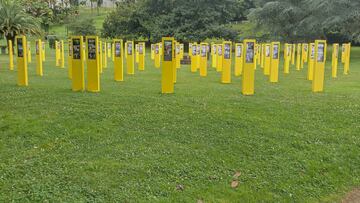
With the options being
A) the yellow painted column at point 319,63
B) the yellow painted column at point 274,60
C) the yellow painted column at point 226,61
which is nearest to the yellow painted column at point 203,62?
the yellow painted column at point 226,61

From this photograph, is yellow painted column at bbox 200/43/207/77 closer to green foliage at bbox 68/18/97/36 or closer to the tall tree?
the tall tree

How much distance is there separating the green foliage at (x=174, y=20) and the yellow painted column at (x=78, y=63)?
104ft

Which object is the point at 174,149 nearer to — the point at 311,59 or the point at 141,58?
the point at 311,59

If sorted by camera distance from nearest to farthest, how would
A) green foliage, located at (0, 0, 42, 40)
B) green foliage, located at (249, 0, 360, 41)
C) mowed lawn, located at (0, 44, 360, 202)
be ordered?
mowed lawn, located at (0, 44, 360, 202)
green foliage, located at (249, 0, 360, 41)
green foliage, located at (0, 0, 42, 40)

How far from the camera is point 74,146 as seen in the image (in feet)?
23.5

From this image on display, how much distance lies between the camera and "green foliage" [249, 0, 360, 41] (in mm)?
29594

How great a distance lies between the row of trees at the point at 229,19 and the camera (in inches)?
1206

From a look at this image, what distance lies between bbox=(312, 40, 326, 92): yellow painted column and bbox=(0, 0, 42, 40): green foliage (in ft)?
85.0

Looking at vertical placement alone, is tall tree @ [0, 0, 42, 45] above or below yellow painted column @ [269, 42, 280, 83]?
above

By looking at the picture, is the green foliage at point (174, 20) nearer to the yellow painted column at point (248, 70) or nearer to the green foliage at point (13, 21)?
the green foliage at point (13, 21)

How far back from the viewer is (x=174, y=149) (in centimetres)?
721

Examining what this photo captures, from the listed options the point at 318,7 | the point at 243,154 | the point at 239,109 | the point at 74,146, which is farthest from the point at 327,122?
the point at 318,7

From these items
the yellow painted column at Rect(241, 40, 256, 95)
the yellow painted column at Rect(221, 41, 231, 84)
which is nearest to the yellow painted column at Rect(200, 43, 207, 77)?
the yellow painted column at Rect(221, 41, 231, 84)

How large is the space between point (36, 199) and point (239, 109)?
4.93 m
